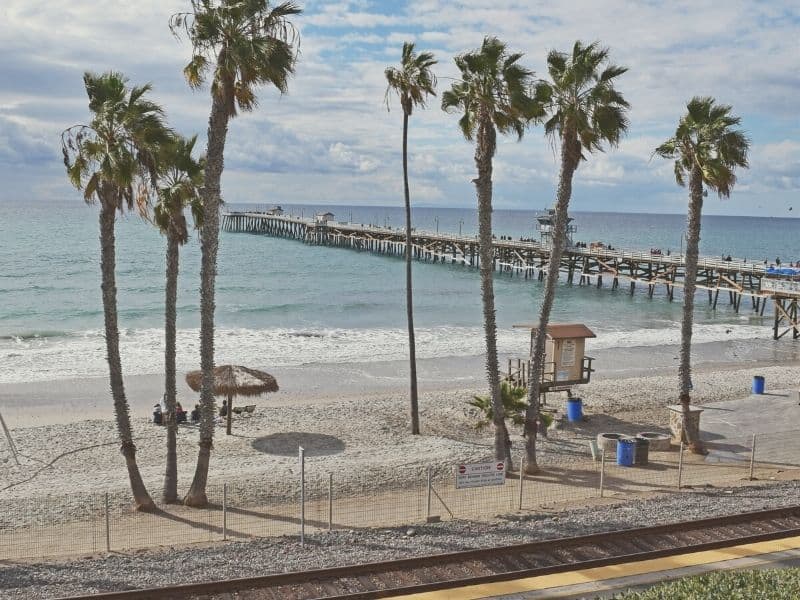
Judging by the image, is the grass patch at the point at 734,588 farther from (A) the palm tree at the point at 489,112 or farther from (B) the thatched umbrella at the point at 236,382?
(B) the thatched umbrella at the point at 236,382

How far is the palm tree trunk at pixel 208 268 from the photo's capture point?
13680mm

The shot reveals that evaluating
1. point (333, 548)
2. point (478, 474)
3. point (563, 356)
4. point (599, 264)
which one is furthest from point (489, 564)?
point (599, 264)

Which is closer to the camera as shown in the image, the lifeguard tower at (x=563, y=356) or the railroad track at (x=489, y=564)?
the railroad track at (x=489, y=564)

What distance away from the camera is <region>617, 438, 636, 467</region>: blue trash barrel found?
17.6m

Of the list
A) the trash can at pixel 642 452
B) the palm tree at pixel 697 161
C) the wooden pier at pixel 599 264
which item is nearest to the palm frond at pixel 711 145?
the palm tree at pixel 697 161

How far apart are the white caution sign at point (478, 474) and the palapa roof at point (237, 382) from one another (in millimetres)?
7832

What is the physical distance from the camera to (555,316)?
168 ft

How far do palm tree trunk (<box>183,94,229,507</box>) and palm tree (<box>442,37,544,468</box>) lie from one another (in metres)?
5.24

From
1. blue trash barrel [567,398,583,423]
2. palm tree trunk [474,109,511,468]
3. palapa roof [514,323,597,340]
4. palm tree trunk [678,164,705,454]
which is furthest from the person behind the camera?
palapa roof [514,323,597,340]

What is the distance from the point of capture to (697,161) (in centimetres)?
1766

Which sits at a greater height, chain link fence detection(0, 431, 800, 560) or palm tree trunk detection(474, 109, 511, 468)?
palm tree trunk detection(474, 109, 511, 468)

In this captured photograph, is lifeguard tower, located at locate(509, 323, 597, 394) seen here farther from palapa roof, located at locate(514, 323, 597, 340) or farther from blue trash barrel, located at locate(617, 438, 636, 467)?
blue trash barrel, located at locate(617, 438, 636, 467)

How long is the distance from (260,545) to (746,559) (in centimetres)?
702

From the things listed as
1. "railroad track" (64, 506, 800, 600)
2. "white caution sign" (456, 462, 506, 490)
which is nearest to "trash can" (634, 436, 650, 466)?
"railroad track" (64, 506, 800, 600)
